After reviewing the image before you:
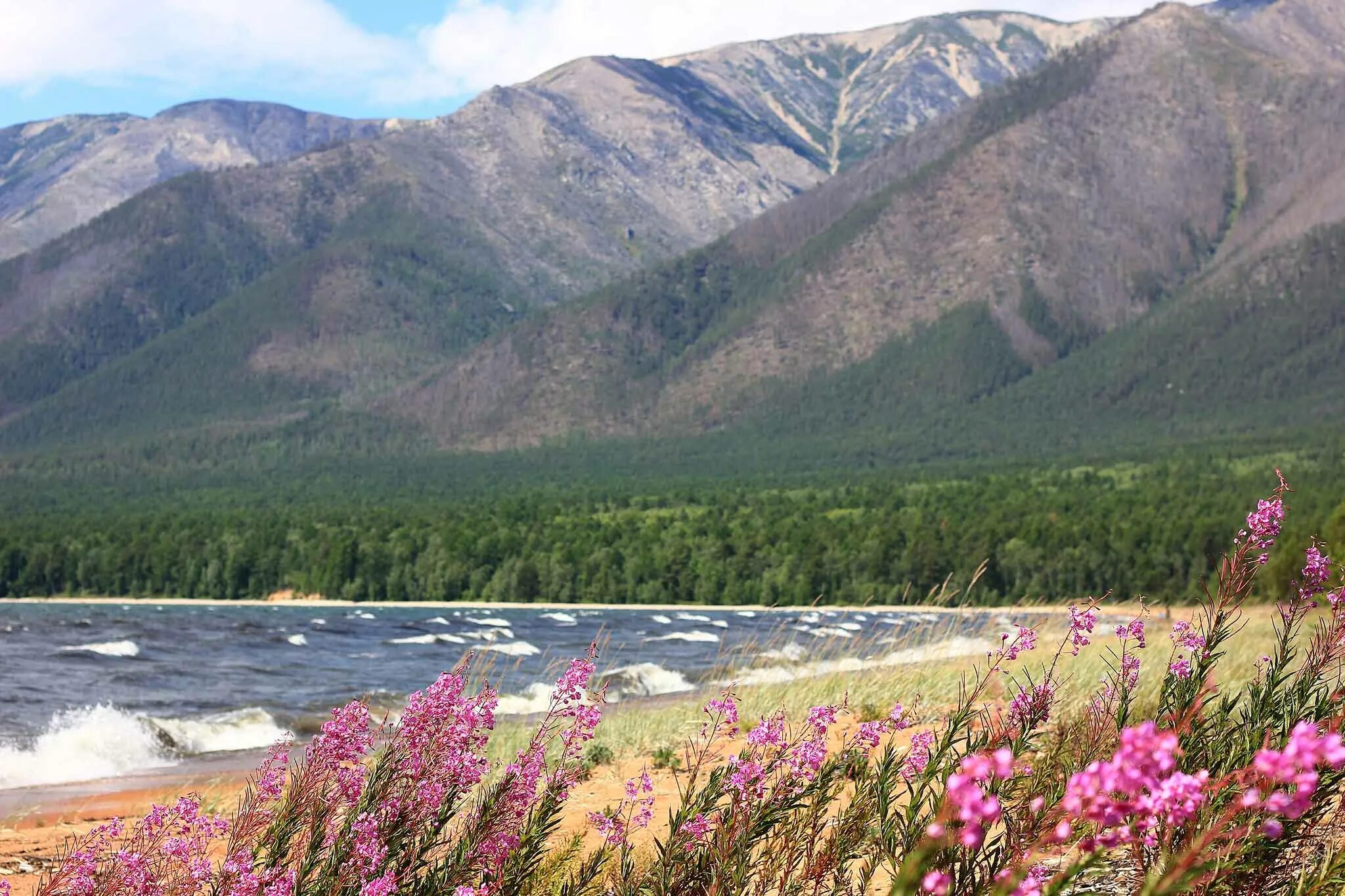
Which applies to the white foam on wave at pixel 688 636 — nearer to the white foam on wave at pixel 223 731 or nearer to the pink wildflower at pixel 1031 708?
the white foam on wave at pixel 223 731

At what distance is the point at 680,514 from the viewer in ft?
442

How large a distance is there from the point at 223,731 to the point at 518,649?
22023 millimetres

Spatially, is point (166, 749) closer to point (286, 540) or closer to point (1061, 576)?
point (1061, 576)

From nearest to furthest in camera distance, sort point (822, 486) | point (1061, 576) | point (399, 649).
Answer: point (399, 649), point (1061, 576), point (822, 486)

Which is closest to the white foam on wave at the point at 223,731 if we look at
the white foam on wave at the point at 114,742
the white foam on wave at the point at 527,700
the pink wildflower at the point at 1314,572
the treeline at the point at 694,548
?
the white foam on wave at the point at 114,742

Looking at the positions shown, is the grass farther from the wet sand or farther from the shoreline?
the shoreline

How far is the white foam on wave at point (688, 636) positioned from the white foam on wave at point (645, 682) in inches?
680

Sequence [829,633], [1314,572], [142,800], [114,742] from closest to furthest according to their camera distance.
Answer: [1314,572] → [142,800] → [114,742] → [829,633]

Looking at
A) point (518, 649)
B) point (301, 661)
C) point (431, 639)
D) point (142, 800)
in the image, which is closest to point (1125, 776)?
point (142, 800)

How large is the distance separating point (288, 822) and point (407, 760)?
669 millimetres

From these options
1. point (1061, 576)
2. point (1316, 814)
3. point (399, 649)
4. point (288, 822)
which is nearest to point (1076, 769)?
point (1316, 814)

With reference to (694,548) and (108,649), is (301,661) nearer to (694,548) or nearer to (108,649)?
(108,649)

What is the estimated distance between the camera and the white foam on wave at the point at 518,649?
4807 centimetres

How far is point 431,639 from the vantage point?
61.6m
